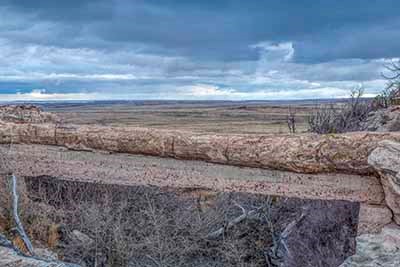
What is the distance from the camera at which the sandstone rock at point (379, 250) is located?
2.71 meters

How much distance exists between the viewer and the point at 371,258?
2.77 m

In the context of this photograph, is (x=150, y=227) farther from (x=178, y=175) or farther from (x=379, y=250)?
(x=379, y=250)

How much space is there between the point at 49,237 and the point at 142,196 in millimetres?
1402

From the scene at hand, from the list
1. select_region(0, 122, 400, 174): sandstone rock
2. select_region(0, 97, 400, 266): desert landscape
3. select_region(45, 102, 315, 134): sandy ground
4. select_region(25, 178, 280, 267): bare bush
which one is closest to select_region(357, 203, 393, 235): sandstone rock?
select_region(0, 97, 400, 266): desert landscape

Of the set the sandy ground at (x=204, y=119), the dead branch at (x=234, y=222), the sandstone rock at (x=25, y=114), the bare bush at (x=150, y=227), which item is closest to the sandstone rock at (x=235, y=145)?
the sandy ground at (x=204, y=119)

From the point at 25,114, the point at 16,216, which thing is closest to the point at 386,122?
the point at 16,216

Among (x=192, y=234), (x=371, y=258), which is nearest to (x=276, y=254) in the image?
(x=192, y=234)

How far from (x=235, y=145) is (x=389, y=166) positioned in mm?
970

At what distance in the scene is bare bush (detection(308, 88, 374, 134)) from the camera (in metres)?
7.16

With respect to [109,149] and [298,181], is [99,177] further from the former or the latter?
[298,181]

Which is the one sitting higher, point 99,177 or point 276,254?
point 99,177

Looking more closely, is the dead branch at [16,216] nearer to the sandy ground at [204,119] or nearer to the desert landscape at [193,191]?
the desert landscape at [193,191]

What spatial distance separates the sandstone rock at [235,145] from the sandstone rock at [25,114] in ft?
4.33

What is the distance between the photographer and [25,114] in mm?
5848
